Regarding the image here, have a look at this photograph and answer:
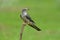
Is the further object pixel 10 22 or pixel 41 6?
pixel 41 6

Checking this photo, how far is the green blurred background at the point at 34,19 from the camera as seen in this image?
8.81 metres

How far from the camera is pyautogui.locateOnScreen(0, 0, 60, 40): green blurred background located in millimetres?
8810

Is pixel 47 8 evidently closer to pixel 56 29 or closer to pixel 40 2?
pixel 40 2

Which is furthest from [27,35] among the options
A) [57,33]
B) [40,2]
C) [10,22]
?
[40,2]

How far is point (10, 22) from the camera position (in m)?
11.2

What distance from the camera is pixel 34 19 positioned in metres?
11.3

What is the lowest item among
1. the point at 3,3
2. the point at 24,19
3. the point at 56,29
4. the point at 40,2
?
the point at 24,19

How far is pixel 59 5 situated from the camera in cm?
1446

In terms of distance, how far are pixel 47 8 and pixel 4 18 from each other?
281cm

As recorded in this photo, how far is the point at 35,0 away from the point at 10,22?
5.49 meters

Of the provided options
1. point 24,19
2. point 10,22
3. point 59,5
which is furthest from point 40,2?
point 24,19

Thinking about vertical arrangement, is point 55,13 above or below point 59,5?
below

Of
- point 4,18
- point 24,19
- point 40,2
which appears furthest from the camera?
point 40,2

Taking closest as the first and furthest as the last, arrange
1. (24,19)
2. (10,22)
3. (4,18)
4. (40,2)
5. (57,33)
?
(24,19) < (57,33) < (10,22) < (4,18) < (40,2)
